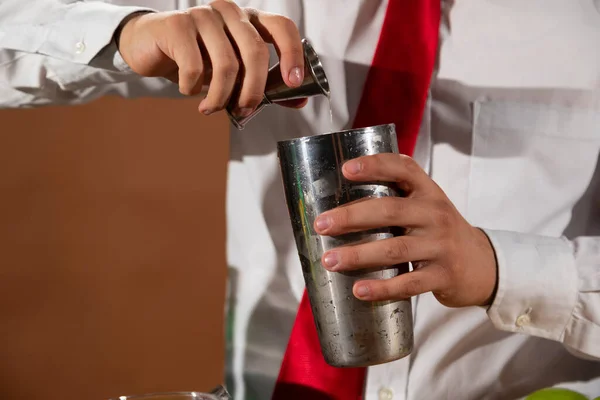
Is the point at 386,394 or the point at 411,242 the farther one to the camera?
the point at 386,394

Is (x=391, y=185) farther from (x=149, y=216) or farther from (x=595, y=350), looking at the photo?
Result: (x=149, y=216)

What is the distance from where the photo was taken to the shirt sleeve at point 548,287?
87 centimetres

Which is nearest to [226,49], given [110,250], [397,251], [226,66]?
[226,66]

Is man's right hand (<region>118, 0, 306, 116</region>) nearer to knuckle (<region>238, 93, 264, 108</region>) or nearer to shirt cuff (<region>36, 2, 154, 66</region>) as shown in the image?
knuckle (<region>238, 93, 264, 108</region>)

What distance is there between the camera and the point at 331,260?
0.69m

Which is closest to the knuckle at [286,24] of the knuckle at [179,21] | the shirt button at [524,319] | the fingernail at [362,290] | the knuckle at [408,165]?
the knuckle at [179,21]

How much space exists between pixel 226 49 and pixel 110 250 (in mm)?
1831

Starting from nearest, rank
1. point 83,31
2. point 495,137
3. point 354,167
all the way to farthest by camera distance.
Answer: point 354,167, point 83,31, point 495,137

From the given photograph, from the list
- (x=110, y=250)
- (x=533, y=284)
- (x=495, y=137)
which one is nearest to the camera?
(x=533, y=284)

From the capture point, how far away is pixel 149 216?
2.51 m

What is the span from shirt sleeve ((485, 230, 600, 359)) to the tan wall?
1806 mm

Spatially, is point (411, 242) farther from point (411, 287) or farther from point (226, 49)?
point (226, 49)

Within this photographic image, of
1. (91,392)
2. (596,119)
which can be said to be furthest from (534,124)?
(91,392)

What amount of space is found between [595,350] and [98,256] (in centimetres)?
191
